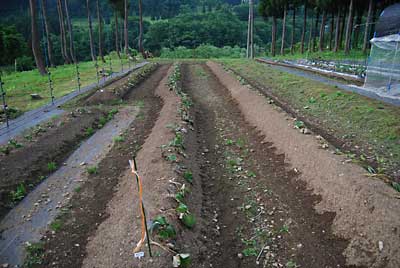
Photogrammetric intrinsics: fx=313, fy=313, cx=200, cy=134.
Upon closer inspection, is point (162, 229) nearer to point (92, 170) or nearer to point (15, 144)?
point (92, 170)

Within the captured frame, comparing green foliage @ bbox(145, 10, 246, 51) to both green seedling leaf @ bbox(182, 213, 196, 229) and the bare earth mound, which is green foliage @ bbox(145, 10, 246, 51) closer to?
the bare earth mound

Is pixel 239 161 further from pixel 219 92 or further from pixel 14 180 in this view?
pixel 219 92

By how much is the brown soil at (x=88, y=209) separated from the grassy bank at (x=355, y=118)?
17.3 feet

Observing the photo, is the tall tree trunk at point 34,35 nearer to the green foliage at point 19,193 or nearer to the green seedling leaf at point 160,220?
the green foliage at point 19,193

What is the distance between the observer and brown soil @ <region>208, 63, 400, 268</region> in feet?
14.1

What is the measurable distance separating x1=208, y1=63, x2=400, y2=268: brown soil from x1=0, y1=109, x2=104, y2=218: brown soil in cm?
576

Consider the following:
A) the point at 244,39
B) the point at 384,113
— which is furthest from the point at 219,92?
the point at 244,39

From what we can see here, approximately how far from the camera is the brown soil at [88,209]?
4.56 m

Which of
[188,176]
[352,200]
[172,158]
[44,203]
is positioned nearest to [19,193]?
[44,203]

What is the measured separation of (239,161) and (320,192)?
244cm

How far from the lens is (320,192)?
586 cm

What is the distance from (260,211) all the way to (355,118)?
5.96 m

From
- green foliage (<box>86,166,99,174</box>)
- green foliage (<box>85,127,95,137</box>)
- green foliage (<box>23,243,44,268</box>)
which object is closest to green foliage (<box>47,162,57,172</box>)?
green foliage (<box>86,166,99,174</box>)

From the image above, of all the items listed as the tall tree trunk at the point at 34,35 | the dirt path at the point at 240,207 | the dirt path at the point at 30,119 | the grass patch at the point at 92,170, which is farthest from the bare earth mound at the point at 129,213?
the tall tree trunk at the point at 34,35
